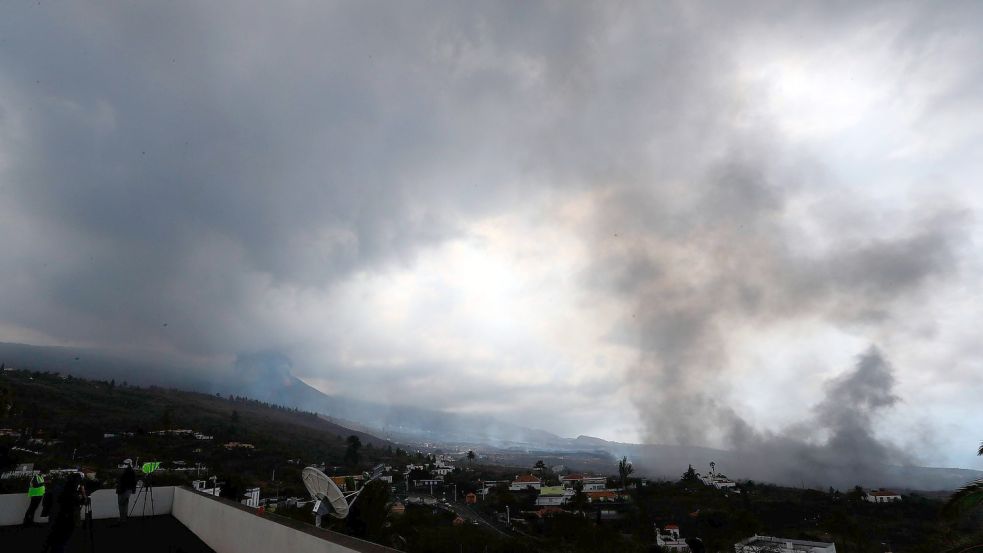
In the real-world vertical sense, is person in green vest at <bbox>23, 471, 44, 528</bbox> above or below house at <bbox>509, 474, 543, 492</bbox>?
above

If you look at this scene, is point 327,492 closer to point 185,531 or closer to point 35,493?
point 185,531

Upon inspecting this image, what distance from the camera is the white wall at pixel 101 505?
16.3 metres

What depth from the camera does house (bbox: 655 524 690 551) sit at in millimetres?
59344

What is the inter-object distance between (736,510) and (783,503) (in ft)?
83.9

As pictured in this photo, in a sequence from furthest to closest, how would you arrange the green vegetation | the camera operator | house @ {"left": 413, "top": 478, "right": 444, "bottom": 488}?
house @ {"left": 413, "top": 478, "right": 444, "bottom": 488} → the green vegetation → the camera operator

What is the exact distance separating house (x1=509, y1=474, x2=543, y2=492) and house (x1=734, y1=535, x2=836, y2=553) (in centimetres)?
5573

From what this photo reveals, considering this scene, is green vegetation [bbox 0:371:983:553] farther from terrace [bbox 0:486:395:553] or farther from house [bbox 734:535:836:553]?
terrace [bbox 0:486:395:553]

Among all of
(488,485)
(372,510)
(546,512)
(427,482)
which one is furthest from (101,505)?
(488,485)

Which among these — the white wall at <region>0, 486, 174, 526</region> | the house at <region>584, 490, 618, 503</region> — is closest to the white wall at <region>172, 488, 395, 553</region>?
the white wall at <region>0, 486, 174, 526</region>

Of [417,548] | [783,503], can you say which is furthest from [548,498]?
[417,548]

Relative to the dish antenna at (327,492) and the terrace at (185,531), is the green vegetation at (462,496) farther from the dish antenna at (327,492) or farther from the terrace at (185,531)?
the dish antenna at (327,492)

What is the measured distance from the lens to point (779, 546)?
5681 centimetres

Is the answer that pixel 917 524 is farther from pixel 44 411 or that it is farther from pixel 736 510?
pixel 44 411

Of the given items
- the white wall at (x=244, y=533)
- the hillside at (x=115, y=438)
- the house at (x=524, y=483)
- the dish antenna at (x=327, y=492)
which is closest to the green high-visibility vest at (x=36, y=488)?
the white wall at (x=244, y=533)
